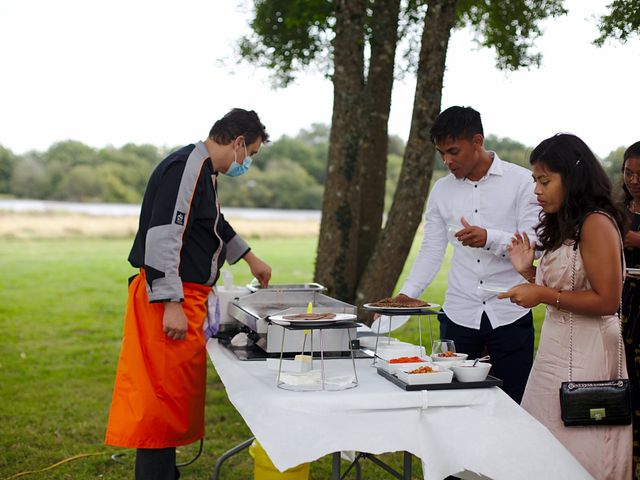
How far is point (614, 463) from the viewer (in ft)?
7.52

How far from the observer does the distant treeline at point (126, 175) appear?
787 inches

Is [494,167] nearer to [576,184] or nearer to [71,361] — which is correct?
[576,184]

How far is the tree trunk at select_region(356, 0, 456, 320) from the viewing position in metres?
5.12

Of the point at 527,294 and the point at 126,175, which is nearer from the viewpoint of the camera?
the point at 527,294

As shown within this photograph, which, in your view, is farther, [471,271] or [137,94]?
[137,94]

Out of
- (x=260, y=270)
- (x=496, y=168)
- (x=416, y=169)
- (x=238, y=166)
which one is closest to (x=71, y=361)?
(x=416, y=169)

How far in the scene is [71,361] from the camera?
8.42 metres

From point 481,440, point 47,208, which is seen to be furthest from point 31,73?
point 481,440

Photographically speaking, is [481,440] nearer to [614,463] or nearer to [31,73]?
[614,463]

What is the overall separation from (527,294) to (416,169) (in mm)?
3038

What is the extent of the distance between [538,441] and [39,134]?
766 inches

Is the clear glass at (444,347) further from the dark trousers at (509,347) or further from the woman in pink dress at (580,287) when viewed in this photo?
the dark trousers at (509,347)

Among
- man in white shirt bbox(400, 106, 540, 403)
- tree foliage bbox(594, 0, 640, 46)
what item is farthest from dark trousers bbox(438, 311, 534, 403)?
tree foliage bbox(594, 0, 640, 46)

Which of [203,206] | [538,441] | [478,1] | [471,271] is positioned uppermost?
[478,1]
